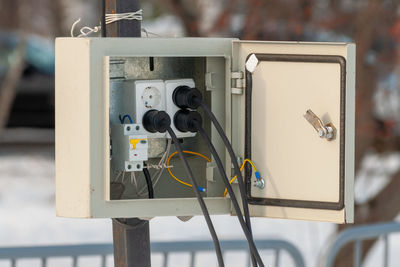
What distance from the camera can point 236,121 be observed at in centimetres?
262

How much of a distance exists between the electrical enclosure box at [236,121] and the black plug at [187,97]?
3 centimetres

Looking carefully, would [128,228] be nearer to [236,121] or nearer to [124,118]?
[124,118]

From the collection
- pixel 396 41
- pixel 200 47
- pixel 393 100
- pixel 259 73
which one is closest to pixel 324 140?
pixel 259 73

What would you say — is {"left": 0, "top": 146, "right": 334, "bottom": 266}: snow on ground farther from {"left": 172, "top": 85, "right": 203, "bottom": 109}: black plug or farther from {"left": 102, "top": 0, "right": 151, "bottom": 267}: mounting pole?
{"left": 172, "top": 85, "right": 203, "bottom": 109}: black plug

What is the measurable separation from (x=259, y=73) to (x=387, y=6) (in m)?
3.18

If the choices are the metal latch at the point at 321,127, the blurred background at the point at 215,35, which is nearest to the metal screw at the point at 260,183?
the metal latch at the point at 321,127

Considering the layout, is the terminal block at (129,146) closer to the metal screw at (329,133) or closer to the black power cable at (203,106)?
the black power cable at (203,106)

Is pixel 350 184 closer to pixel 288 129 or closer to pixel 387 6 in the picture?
pixel 288 129

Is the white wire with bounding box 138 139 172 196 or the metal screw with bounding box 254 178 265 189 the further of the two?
the white wire with bounding box 138 139 172 196

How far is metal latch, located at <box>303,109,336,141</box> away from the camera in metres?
2.46

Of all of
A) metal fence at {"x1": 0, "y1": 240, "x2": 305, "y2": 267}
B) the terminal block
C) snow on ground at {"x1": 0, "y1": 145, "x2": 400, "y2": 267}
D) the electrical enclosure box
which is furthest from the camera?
snow on ground at {"x1": 0, "y1": 145, "x2": 400, "y2": 267}

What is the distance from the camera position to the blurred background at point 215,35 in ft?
17.9

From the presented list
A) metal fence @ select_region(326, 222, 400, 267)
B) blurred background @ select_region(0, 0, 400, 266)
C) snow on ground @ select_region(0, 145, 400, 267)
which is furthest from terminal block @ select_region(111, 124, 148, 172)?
snow on ground @ select_region(0, 145, 400, 267)

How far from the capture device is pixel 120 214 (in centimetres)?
249
